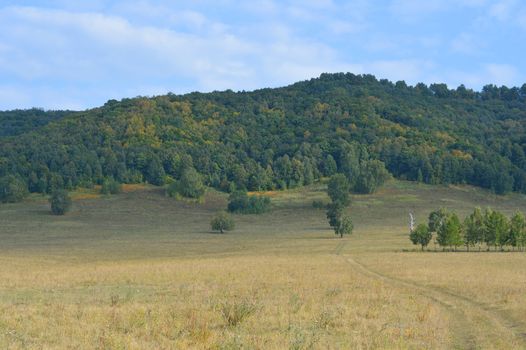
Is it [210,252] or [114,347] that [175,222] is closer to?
[210,252]

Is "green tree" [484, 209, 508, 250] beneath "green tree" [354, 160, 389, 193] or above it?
beneath

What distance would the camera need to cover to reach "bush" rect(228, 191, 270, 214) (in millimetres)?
137125

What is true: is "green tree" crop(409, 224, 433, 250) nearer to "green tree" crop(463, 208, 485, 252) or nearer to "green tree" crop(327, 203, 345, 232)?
"green tree" crop(463, 208, 485, 252)

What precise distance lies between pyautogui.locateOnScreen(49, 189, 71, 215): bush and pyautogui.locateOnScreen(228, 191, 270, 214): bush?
109 ft

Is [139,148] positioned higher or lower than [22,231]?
Answer: higher

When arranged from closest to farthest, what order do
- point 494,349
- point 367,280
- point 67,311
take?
1. point 494,349
2. point 67,311
3. point 367,280

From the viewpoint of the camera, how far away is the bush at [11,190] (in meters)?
140

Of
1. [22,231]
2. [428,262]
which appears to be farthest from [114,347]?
[22,231]

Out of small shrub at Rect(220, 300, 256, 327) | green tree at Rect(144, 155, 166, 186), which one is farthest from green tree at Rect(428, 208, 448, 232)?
green tree at Rect(144, 155, 166, 186)

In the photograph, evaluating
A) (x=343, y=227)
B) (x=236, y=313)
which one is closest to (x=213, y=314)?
(x=236, y=313)

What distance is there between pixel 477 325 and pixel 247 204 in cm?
11791

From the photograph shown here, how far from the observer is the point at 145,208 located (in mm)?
135000

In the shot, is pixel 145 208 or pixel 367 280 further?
pixel 145 208

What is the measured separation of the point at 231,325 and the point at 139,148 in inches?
6519
